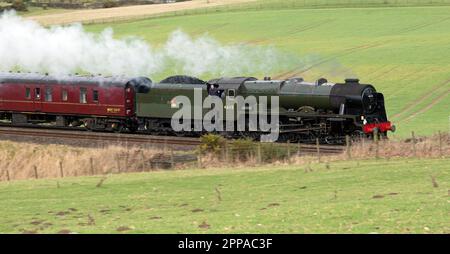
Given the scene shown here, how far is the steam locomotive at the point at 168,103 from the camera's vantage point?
36.7m

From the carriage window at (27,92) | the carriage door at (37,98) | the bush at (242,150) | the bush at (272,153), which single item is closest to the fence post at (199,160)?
the bush at (242,150)

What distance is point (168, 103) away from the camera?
41.9m

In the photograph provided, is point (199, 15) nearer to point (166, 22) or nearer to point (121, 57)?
point (166, 22)

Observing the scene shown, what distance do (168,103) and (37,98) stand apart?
986 cm

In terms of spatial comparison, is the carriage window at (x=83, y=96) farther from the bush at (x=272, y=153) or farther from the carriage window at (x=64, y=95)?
the bush at (x=272, y=153)

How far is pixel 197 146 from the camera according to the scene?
38.1 meters

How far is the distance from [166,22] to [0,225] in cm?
8760

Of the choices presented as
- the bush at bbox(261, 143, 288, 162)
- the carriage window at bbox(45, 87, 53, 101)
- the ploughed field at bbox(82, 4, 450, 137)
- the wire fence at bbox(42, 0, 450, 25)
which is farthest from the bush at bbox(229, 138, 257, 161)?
the wire fence at bbox(42, 0, 450, 25)

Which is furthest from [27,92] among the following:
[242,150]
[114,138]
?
[242,150]

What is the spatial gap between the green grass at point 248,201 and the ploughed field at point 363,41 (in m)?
16.0

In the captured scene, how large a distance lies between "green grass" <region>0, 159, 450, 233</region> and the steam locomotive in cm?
673

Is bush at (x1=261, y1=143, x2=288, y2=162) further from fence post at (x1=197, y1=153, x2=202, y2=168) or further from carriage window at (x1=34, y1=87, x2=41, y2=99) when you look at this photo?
carriage window at (x1=34, y1=87, x2=41, y2=99)

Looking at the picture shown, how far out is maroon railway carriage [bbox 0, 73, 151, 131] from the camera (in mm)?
43750
